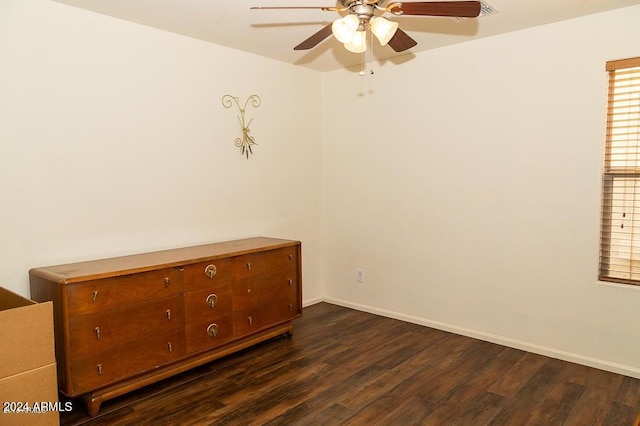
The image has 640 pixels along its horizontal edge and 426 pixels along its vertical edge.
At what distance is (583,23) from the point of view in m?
2.95

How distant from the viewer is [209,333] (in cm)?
293

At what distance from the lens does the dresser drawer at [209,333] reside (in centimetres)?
283

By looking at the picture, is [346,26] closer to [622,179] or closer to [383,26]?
[383,26]

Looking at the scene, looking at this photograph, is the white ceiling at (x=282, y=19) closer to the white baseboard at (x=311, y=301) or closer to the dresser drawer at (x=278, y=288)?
the dresser drawer at (x=278, y=288)

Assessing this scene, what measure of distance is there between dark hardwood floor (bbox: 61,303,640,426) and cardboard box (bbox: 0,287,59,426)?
0.49m

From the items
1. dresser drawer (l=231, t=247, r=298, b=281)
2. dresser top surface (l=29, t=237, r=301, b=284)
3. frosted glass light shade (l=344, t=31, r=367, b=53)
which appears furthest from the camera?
dresser drawer (l=231, t=247, r=298, b=281)

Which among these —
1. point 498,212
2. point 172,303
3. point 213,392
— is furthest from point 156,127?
point 498,212

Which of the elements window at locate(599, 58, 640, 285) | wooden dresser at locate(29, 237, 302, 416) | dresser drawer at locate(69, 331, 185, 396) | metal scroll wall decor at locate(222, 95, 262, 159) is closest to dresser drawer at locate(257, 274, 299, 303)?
wooden dresser at locate(29, 237, 302, 416)

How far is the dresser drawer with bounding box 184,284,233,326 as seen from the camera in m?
2.81

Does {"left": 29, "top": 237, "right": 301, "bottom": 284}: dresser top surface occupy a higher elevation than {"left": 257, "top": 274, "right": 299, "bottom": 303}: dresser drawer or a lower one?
higher

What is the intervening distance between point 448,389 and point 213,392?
58.7 inches

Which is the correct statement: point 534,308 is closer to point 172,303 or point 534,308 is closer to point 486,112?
point 486,112

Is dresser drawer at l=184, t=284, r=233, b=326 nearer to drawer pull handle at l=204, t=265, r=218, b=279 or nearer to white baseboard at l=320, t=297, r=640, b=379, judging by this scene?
drawer pull handle at l=204, t=265, r=218, b=279

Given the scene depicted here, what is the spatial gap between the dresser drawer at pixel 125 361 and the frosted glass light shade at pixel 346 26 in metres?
2.07
